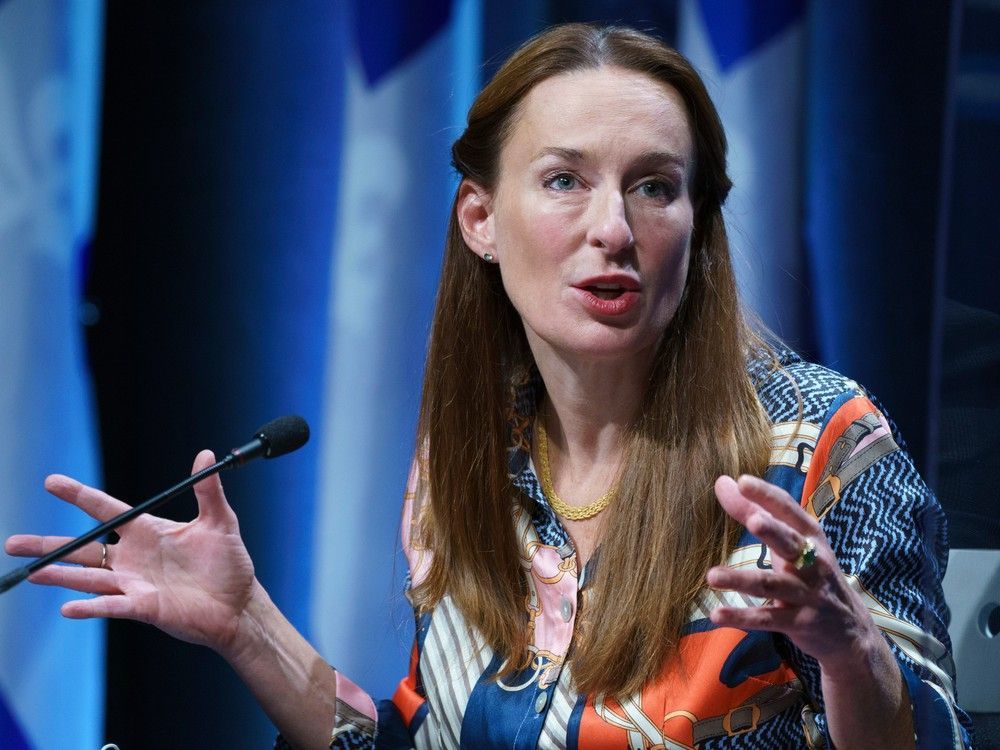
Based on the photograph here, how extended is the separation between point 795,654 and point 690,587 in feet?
0.50

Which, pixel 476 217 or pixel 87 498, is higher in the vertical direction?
pixel 476 217

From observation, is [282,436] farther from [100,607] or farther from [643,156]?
[643,156]

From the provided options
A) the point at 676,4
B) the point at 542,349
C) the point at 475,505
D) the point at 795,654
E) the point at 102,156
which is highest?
the point at 676,4

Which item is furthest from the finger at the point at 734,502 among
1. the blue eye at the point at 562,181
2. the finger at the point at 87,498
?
the finger at the point at 87,498

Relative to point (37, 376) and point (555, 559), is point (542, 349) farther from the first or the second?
point (37, 376)

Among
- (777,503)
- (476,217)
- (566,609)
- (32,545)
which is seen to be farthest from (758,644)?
(32,545)

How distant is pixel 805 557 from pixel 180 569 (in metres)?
0.89

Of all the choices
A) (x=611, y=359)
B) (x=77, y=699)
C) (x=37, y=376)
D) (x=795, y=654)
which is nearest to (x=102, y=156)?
(x=37, y=376)

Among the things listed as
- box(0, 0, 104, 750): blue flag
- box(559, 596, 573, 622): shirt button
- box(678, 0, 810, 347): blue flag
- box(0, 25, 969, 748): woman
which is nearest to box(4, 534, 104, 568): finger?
box(0, 25, 969, 748): woman

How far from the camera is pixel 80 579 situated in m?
1.42

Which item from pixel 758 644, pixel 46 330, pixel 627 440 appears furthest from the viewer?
pixel 46 330

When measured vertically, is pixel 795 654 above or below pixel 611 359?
below

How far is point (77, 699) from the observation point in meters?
2.38

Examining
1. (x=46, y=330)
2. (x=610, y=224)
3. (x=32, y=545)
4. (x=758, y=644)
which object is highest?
(x=610, y=224)
